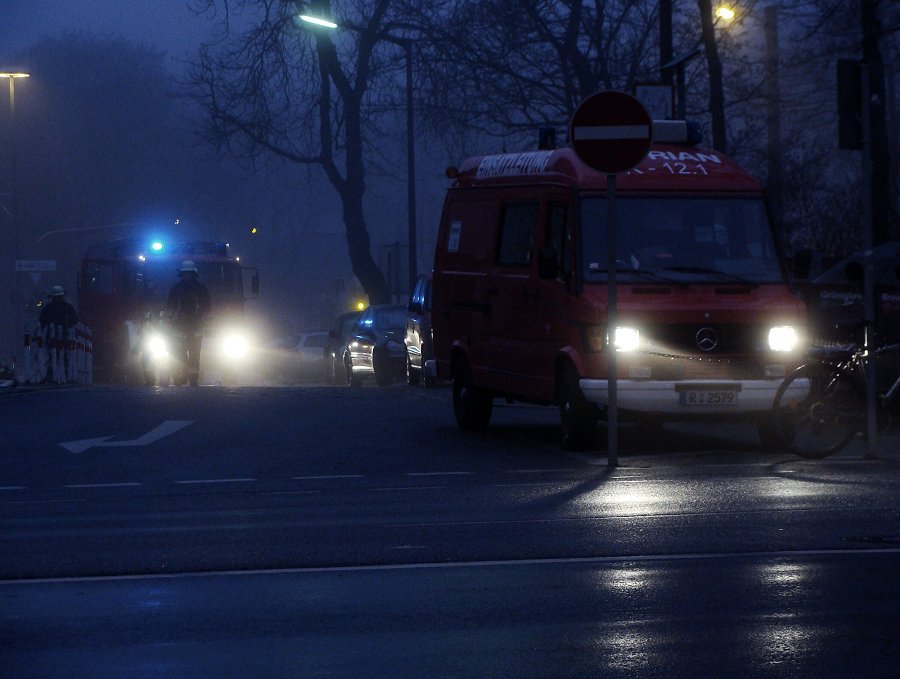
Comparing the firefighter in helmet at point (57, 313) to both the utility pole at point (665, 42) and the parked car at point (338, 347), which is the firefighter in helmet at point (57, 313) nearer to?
the parked car at point (338, 347)

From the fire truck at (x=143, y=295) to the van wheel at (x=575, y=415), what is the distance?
25.3 m

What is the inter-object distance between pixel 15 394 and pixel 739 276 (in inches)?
556

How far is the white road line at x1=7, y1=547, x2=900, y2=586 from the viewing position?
8.27 m

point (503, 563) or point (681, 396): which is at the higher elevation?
point (681, 396)

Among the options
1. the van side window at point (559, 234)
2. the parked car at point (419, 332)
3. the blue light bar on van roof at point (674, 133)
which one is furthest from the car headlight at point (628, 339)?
the parked car at point (419, 332)

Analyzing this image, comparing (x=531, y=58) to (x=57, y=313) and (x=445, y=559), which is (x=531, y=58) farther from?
(x=445, y=559)

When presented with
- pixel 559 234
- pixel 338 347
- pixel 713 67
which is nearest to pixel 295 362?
pixel 338 347

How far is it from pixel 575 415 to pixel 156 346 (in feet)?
70.0

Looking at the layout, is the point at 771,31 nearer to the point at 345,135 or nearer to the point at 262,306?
the point at 345,135

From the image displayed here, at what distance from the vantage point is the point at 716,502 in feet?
35.6

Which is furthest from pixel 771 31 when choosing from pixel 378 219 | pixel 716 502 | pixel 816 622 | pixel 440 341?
pixel 378 219

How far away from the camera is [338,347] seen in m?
36.3

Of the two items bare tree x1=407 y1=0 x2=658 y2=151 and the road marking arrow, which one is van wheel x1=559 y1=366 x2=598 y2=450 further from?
bare tree x1=407 y1=0 x2=658 y2=151

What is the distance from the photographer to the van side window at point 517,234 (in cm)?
1545
